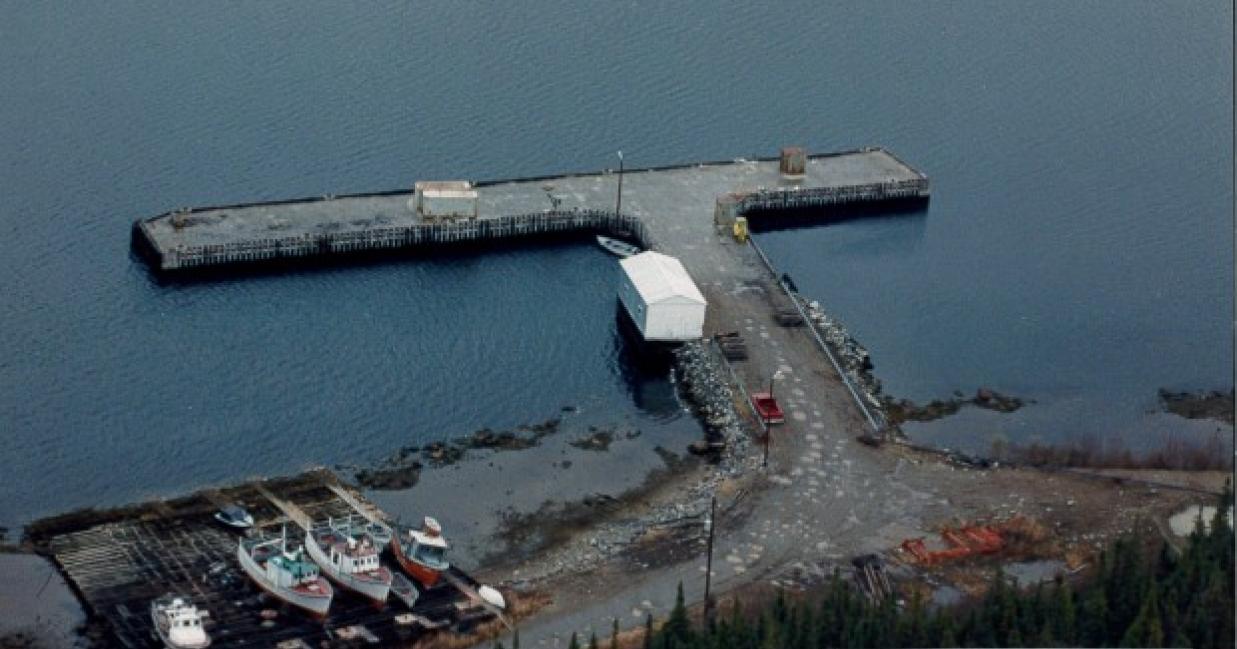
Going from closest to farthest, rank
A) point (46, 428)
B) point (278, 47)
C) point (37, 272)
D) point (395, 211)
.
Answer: point (46, 428) → point (37, 272) → point (395, 211) → point (278, 47)

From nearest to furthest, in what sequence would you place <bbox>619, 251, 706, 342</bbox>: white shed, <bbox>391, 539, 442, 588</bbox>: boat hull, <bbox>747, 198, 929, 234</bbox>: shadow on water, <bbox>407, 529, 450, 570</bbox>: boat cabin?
<bbox>391, 539, 442, 588</bbox>: boat hull < <bbox>407, 529, 450, 570</bbox>: boat cabin < <bbox>619, 251, 706, 342</bbox>: white shed < <bbox>747, 198, 929, 234</bbox>: shadow on water

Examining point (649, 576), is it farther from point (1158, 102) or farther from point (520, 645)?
point (1158, 102)

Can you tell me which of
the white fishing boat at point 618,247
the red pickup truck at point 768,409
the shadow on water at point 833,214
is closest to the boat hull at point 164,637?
the red pickup truck at point 768,409

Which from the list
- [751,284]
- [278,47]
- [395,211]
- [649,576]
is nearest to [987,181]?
[751,284]

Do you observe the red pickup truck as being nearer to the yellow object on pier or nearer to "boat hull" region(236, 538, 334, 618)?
the yellow object on pier

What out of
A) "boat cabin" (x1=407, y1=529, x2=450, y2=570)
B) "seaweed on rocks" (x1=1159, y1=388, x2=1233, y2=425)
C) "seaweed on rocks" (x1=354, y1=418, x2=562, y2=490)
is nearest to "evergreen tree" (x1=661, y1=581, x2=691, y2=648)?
"boat cabin" (x1=407, y1=529, x2=450, y2=570)

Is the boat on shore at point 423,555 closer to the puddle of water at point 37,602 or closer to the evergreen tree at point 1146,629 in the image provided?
the puddle of water at point 37,602
